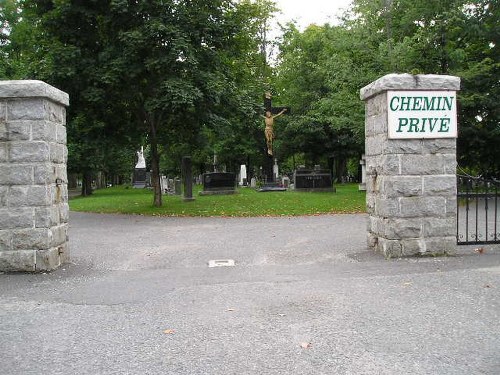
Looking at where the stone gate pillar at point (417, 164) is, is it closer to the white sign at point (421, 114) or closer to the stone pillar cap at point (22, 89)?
the white sign at point (421, 114)

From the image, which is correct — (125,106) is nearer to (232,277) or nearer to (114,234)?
(114,234)

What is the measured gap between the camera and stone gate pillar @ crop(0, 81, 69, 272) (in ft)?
21.5

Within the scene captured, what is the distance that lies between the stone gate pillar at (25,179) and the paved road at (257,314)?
0.33m

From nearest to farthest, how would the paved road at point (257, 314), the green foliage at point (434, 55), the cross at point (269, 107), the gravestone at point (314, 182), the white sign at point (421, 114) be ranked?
the paved road at point (257, 314) → the white sign at point (421, 114) → the green foliage at point (434, 55) → the gravestone at point (314, 182) → the cross at point (269, 107)

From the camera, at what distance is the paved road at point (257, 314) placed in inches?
140

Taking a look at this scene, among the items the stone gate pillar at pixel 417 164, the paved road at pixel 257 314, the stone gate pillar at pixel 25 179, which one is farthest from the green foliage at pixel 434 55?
the stone gate pillar at pixel 25 179

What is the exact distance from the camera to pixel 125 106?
17.9 meters

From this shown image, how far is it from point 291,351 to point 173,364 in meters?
0.96

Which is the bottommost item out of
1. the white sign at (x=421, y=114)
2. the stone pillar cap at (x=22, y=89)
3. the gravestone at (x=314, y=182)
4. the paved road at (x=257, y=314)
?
the paved road at (x=257, y=314)

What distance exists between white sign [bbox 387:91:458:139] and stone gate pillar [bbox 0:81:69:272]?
530cm

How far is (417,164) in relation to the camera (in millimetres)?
7148

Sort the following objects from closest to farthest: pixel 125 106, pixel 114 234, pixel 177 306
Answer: pixel 177 306, pixel 114 234, pixel 125 106

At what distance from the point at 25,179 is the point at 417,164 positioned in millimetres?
→ 5998

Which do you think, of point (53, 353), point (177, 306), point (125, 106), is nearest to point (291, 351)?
point (177, 306)
